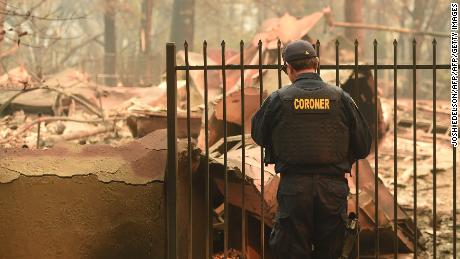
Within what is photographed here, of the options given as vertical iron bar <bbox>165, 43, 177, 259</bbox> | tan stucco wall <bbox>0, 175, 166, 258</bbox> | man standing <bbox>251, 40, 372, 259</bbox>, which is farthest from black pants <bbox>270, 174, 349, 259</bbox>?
tan stucco wall <bbox>0, 175, 166, 258</bbox>

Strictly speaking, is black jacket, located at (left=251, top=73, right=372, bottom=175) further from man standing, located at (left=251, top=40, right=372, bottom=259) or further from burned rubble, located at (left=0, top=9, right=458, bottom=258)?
burned rubble, located at (left=0, top=9, right=458, bottom=258)

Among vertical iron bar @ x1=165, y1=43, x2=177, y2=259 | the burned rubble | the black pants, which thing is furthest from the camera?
the burned rubble

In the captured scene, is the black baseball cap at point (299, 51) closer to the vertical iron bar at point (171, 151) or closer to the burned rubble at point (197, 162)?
the burned rubble at point (197, 162)

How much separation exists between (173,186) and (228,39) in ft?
165

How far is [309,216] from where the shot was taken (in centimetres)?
365

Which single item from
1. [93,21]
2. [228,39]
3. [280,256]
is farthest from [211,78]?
[93,21]

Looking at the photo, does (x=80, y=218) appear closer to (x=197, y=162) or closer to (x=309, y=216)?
(x=197, y=162)

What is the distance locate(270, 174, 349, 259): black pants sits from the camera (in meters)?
3.64

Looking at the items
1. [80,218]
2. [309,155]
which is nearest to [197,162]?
[80,218]

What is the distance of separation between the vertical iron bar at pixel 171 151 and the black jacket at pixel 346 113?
2.94 feet

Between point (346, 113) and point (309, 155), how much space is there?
376mm

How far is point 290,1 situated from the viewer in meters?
38.5

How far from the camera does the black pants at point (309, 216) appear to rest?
3.64 meters

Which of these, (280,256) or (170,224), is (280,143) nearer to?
(280,256)
